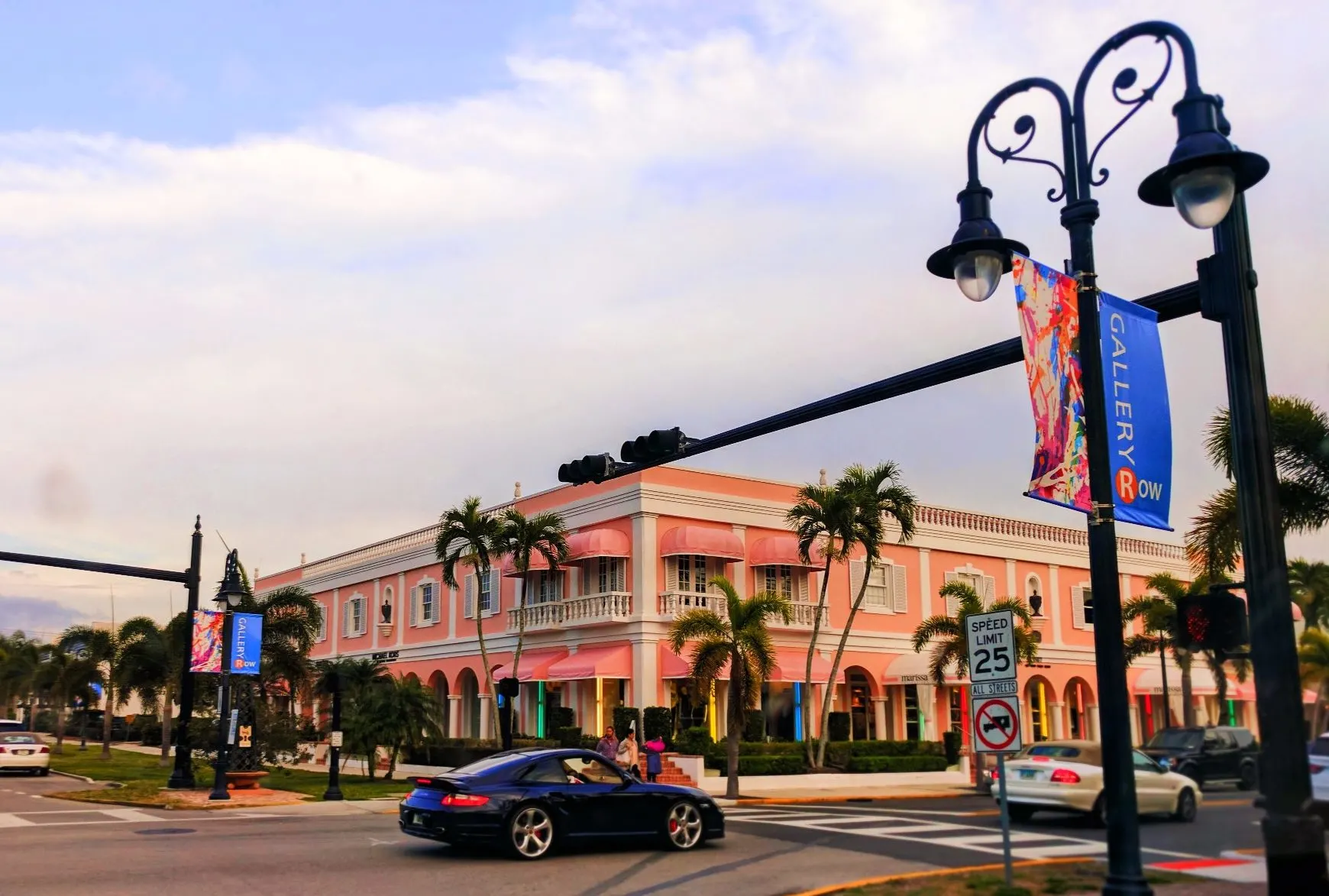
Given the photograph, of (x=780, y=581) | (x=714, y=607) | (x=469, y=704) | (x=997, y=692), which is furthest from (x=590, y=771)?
(x=469, y=704)

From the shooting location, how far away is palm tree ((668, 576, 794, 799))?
30.7m

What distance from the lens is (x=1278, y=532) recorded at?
888cm

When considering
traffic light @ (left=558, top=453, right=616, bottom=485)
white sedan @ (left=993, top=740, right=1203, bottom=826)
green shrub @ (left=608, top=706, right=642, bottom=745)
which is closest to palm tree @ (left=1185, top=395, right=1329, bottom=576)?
white sedan @ (left=993, top=740, right=1203, bottom=826)

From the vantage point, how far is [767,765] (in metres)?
33.7

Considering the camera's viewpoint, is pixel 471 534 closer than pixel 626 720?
No

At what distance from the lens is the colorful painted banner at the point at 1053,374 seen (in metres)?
9.54

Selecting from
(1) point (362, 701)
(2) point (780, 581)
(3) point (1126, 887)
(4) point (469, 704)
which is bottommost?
(3) point (1126, 887)

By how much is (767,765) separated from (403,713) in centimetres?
1039

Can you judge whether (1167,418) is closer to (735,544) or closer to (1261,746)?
(1261,746)

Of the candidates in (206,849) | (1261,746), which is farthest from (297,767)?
(1261,746)

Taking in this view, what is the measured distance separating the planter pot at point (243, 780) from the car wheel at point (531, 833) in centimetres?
1554

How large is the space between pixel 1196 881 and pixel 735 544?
26.1 meters

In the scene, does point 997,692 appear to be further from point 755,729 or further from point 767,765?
point 755,729

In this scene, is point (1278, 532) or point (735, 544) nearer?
point (1278, 532)
